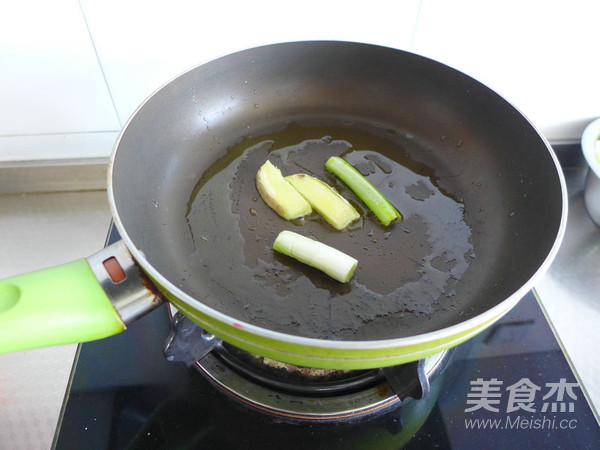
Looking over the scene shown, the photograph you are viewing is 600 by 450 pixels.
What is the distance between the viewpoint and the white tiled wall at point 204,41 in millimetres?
745

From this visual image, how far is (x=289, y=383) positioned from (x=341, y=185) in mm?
335

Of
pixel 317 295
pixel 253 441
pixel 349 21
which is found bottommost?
pixel 253 441

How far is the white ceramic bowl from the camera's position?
857 millimetres

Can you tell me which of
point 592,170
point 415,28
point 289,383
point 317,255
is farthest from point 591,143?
point 289,383

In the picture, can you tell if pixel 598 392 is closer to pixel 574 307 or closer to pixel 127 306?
pixel 574 307

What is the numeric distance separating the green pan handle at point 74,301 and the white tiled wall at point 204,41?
43 cm

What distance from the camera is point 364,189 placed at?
0.73m

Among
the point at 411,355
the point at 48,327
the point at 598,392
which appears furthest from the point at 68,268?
the point at 598,392

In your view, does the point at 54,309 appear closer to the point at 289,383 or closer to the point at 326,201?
the point at 289,383

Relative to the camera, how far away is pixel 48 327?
0.47 meters

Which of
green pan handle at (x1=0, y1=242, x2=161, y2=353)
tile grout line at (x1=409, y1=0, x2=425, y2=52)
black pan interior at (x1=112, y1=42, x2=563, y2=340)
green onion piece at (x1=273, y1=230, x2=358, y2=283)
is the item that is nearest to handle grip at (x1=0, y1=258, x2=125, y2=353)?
green pan handle at (x1=0, y1=242, x2=161, y2=353)

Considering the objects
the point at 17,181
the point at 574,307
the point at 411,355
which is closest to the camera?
the point at 411,355

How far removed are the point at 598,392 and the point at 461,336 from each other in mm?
406

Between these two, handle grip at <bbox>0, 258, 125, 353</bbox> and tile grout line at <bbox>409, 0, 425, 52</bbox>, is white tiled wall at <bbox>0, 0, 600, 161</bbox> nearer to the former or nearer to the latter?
tile grout line at <bbox>409, 0, 425, 52</bbox>
